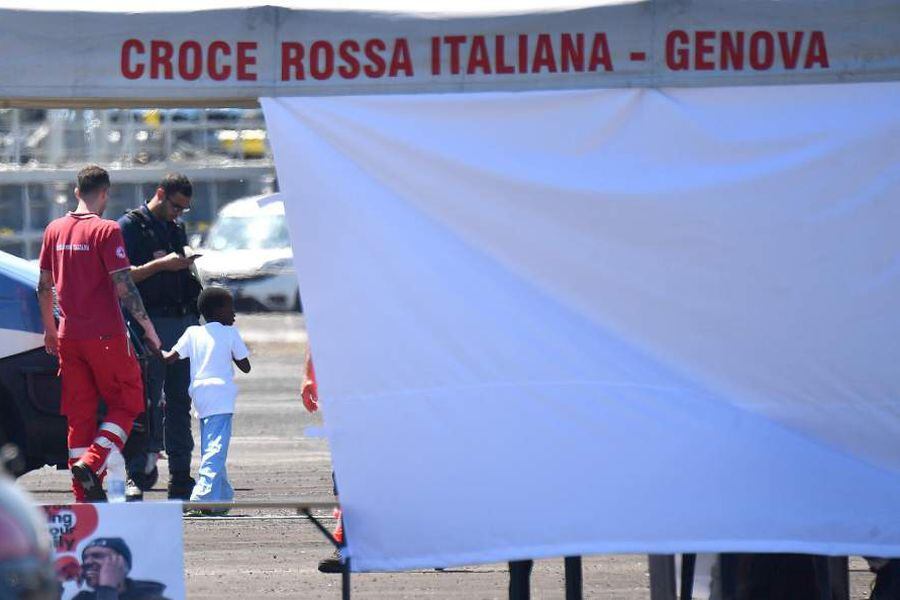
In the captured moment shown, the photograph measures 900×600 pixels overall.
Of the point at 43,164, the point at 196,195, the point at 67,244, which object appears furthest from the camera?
the point at 196,195

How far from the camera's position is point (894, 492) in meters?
5.74

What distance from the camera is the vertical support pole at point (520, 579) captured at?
6.19 meters

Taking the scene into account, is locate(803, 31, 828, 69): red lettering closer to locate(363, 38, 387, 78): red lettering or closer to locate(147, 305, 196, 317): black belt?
locate(363, 38, 387, 78): red lettering

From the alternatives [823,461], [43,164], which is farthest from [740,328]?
[43,164]

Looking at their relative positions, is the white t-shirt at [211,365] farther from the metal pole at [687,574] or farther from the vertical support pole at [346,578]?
the metal pole at [687,574]

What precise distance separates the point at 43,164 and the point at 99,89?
18829mm

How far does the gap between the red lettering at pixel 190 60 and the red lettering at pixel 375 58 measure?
57 centimetres

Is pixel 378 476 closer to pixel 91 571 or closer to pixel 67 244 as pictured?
pixel 91 571

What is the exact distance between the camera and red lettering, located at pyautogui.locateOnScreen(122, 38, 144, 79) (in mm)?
5609

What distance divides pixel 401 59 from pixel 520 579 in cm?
203

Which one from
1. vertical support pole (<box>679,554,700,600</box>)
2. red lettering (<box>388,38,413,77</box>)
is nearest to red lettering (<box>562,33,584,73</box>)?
red lettering (<box>388,38,413,77</box>)

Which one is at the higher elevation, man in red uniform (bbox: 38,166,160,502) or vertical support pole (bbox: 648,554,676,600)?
man in red uniform (bbox: 38,166,160,502)

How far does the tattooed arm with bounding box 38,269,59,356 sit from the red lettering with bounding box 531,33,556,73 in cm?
366

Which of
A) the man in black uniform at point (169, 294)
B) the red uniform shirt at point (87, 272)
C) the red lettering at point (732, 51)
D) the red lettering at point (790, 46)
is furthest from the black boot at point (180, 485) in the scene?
the red lettering at point (790, 46)
